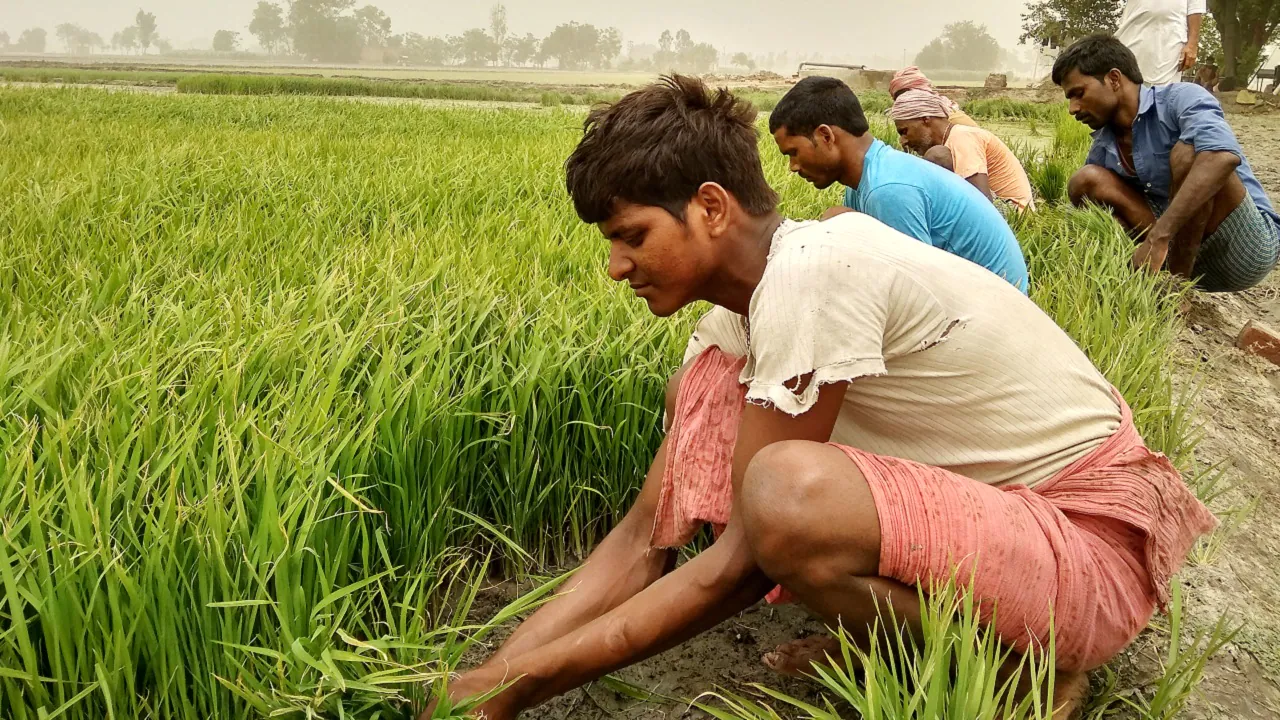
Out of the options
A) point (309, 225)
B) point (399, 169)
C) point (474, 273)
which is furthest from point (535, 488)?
point (399, 169)

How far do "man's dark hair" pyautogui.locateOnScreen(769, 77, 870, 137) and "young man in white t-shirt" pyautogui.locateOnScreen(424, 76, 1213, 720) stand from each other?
1306 mm

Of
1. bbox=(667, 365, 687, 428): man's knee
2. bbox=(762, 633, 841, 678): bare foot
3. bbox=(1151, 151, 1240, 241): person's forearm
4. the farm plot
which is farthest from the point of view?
bbox=(1151, 151, 1240, 241): person's forearm

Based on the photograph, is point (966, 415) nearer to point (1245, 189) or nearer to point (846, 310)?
point (846, 310)

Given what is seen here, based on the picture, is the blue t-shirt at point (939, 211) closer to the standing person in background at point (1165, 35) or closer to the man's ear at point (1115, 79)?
the man's ear at point (1115, 79)

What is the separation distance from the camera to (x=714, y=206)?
4.21 ft

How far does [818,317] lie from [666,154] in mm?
312

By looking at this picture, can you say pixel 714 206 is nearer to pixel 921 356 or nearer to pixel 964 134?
pixel 921 356

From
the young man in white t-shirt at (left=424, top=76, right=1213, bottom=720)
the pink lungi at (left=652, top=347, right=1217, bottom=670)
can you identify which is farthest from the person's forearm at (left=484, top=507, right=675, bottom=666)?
the pink lungi at (left=652, top=347, right=1217, bottom=670)

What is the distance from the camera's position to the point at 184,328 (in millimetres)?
1876

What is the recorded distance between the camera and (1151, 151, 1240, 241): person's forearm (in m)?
3.01

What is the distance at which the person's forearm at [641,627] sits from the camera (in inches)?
47.7

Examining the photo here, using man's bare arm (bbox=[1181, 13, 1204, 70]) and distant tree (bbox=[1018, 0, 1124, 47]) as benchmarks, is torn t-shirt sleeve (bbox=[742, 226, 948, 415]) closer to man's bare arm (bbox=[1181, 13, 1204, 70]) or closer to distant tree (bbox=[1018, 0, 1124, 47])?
man's bare arm (bbox=[1181, 13, 1204, 70])

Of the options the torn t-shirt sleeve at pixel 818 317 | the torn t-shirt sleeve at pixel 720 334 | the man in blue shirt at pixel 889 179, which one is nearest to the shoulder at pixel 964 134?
the man in blue shirt at pixel 889 179

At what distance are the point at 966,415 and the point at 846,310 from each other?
28 centimetres
